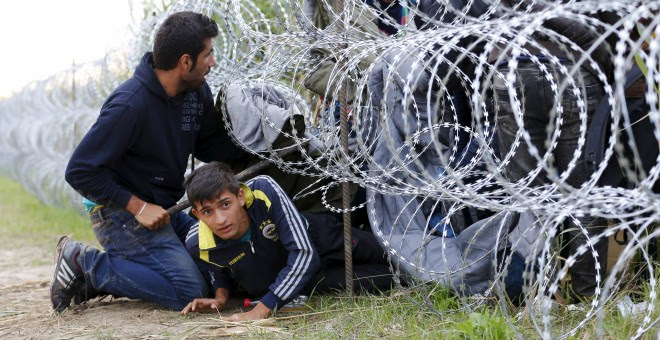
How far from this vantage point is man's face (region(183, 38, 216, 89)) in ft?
15.4

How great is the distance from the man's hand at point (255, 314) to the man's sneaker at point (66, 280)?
3.30ft

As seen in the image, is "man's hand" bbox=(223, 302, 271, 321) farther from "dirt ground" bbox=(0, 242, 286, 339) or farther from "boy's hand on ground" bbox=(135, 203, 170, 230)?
"boy's hand on ground" bbox=(135, 203, 170, 230)

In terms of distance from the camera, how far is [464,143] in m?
4.93

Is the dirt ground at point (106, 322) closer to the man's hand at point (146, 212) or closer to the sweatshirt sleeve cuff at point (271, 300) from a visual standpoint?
the sweatshirt sleeve cuff at point (271, 300)

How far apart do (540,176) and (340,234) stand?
1.19m

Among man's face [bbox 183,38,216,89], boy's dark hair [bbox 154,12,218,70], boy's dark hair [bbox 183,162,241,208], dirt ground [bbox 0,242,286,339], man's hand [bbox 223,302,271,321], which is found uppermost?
boy's dark hair [bbox 154,12,218,70]

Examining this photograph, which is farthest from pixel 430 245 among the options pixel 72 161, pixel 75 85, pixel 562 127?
pixel 75 85

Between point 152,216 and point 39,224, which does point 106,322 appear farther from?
point 39,224

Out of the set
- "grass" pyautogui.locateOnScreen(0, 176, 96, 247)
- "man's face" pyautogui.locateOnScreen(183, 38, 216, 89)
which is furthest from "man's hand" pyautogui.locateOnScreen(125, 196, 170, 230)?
"grass" pyautogui.locateOnScreen(0, 176, 96, 247)

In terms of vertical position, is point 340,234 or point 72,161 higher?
point 72,161

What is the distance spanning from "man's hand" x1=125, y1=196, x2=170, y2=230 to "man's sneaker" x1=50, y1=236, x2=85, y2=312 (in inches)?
18.9

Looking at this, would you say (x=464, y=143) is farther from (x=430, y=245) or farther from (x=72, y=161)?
(x=72, y=161)

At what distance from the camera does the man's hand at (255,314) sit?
14.2ft

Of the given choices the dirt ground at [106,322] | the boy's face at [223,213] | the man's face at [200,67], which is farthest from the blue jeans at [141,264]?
the man's face at [200,67]
